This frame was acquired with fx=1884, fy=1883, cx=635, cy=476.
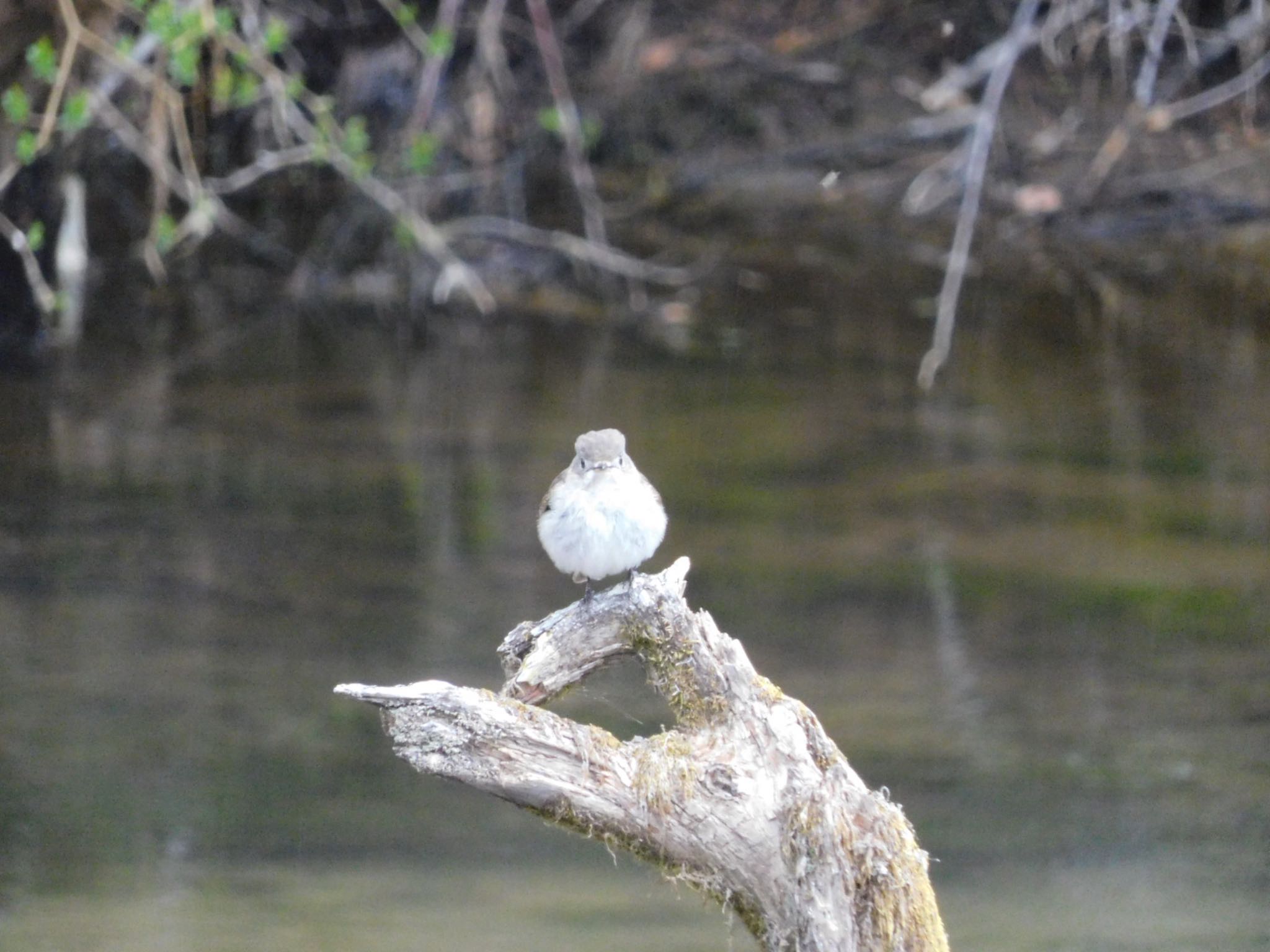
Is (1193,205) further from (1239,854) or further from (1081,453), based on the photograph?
(1239,854)

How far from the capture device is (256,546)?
9000 millimetres

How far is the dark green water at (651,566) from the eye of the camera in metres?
6.09

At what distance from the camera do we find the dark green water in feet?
20.0

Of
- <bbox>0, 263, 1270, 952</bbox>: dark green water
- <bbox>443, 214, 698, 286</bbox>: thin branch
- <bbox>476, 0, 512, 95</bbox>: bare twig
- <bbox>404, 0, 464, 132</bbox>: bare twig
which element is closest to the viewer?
<bbox>0, 263, 1270, 952</bbox>: dark green water

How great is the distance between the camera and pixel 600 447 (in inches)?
154

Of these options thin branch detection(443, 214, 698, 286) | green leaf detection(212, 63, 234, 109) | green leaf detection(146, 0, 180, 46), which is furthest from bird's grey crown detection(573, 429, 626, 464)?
thin branch detection(443, 214, 698, 286)

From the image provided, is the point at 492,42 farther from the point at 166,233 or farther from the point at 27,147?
the point at 27,147

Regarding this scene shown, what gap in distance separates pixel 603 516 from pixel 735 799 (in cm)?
71

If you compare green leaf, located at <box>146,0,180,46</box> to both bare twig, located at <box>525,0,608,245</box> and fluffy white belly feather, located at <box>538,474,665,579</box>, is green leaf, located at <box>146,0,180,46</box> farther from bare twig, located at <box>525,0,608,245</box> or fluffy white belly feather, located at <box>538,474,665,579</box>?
fluffy white belly feather, located at <box>538,474,665,579</box>

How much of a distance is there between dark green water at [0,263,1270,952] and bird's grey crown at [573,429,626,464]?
0.68 metres

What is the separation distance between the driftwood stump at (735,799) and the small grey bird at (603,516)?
1.18 feet

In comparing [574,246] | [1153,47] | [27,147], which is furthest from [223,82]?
[1153,47]

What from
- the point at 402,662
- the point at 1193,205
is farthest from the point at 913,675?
the point at 1193,205

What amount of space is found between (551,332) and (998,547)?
14.0 feet
